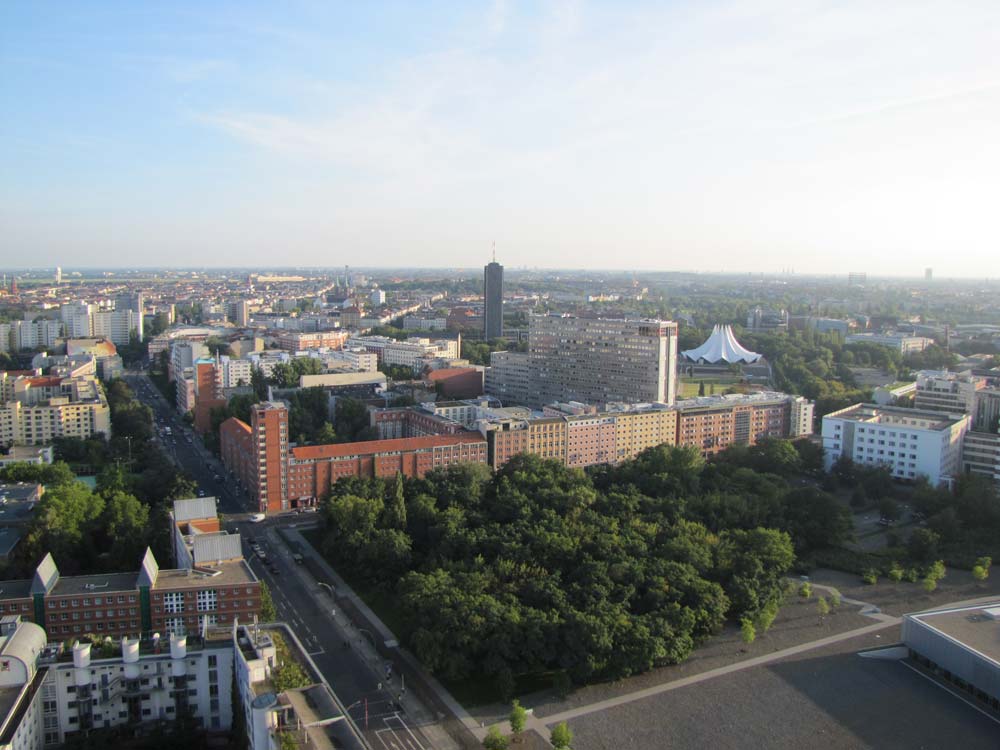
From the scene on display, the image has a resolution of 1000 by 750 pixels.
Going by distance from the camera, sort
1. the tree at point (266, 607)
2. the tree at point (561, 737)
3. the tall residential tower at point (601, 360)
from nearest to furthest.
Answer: the tree at point (561, 737) < the tree at point (266, 607) < the tall residential tower at point (601, 360)

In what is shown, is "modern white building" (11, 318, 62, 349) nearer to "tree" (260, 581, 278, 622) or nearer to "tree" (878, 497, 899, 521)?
"tree" (260, 581, 278, 622)

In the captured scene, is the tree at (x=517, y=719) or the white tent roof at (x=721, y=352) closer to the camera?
the tree at (x=517, y=719)

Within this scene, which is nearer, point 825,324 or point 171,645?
point 171,645

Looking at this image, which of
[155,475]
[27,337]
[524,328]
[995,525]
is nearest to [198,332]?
[27,337]

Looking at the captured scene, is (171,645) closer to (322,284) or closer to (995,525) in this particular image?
(995,525)

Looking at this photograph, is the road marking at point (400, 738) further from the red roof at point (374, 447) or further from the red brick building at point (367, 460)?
the red roof at point (374, 447)

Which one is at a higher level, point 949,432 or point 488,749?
point 949,432

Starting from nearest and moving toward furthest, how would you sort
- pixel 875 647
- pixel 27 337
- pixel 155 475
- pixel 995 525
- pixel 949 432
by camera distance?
pixel 875 647, pixel 995 525, pixel 155 475, pixel 949 432, pixel 27 337

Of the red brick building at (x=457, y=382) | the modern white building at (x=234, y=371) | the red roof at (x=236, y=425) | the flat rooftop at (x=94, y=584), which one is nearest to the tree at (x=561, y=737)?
the flat rooftop at (x=94, y=584)
